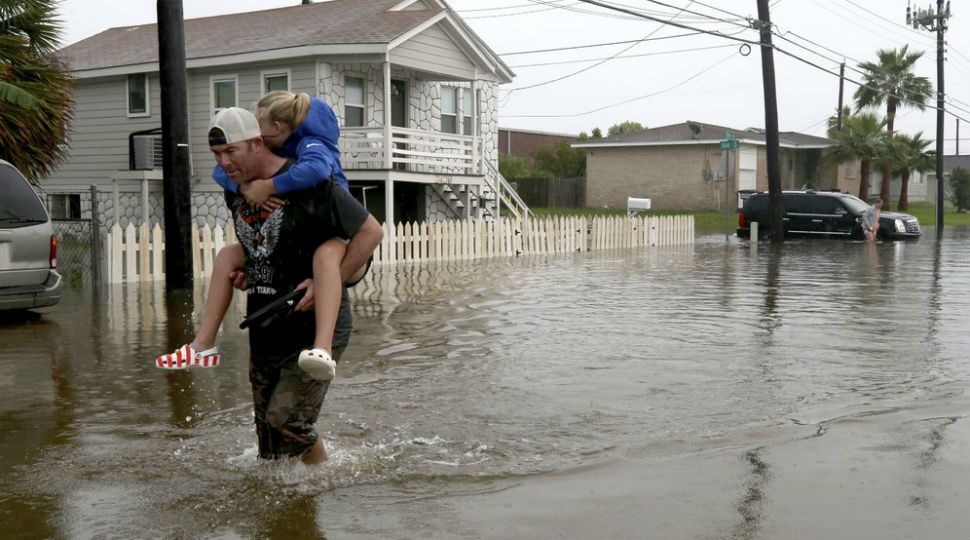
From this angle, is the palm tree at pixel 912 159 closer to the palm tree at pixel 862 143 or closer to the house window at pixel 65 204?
the palm tree at pixel 862 143

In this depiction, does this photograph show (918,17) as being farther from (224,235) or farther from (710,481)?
(710,481)

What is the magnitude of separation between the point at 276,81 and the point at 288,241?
22369 mm

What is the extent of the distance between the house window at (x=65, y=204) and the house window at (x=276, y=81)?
25.2 ft

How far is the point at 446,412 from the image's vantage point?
696cm

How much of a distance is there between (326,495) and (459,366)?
380 centimetres

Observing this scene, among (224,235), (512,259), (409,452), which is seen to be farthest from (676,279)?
(409,452)

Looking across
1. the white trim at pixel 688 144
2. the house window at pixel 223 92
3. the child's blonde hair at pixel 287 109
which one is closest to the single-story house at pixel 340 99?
the house window at pixel 223 92

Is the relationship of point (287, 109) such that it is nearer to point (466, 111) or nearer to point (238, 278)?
point (238, 278)

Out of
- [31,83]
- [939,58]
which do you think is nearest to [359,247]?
[31,83]

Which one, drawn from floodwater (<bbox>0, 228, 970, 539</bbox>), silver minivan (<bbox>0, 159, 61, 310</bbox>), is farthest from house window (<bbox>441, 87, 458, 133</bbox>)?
silver minivan (<bbox>0, 159, 61, 310</bbox>)

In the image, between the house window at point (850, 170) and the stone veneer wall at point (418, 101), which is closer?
the stone veneer wall at point (418, 101)

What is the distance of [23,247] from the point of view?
11.0m

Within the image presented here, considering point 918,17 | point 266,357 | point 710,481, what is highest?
point 918,17

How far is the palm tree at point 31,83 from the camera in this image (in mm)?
16141
